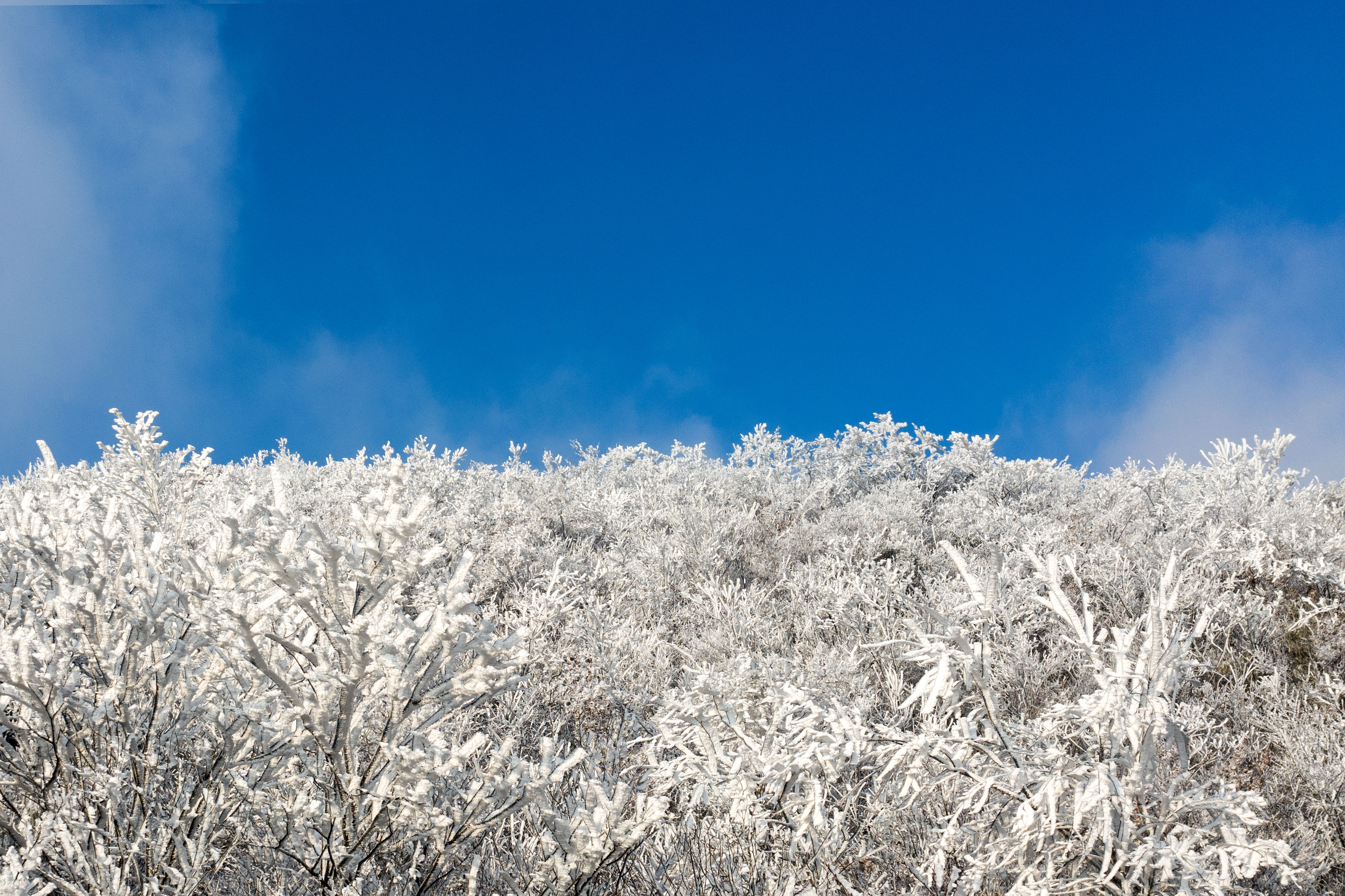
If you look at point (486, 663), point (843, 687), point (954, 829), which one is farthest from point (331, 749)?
point (843, 687)

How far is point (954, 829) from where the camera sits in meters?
2.36

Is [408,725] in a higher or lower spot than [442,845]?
higher

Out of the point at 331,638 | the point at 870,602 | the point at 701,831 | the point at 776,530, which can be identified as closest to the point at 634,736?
the point at 701,831

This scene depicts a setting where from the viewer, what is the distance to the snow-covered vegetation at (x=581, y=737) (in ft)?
6.36

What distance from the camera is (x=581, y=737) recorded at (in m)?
4.30

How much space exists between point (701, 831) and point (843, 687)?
200 centimetres

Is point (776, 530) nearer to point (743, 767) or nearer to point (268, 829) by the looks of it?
point (743, 767)

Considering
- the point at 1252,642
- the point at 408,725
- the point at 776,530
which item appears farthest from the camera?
the point at 776,530

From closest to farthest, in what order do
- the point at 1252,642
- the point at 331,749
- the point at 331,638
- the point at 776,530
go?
1. the point at 331,638
2. the point at 331,749
3. the point at 1252,642
4. the point at 776,530

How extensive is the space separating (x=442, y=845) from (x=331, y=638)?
898 millimetres

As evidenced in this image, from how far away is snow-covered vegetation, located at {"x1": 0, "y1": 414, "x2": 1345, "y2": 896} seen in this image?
1939 mm

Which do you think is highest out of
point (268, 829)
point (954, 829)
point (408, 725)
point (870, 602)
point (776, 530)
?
point (776, 530)

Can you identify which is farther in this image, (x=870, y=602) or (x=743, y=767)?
(x=870, y=602)

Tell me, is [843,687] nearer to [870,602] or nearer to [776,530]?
[870,602]
